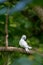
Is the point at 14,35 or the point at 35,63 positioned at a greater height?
the point at 35,63

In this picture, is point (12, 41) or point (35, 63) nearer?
point (35, 63)

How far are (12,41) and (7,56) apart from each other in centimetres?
23

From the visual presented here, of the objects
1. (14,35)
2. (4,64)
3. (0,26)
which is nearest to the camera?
(4,64)

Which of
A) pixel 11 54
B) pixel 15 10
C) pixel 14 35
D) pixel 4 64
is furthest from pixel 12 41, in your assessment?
pixel 15 10

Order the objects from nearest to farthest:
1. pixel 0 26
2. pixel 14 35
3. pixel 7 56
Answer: pixel 7 56, pixel 14 35, pixel 0 26

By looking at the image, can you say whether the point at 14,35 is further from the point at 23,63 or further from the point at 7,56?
the point at 23,63

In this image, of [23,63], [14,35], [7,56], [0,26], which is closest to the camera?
[23,63]

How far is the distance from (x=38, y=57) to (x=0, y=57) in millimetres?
782

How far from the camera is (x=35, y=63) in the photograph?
29cm

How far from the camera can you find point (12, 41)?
1250 mm

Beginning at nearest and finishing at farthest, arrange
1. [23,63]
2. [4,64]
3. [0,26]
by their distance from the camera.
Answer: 1. [23,63]
2. [4,64]
3. [0,26]

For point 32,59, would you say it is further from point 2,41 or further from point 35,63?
point 2,41

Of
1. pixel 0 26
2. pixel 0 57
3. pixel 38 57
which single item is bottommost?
pixel 0 57

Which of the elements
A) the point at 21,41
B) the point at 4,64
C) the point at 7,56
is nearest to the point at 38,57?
the point at 4,64
